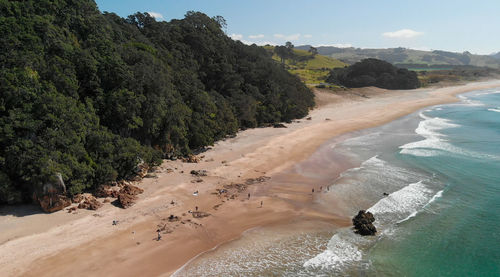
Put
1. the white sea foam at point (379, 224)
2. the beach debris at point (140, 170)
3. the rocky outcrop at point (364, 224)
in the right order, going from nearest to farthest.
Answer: the white sea foam at point (379, 224), the rocky outcrop at point (364, 224), the beach debris at point (140, 170)

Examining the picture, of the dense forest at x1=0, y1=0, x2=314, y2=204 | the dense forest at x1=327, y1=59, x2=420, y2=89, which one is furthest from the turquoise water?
the dense forest at x1=327, y1=59, x2=420, y2=89

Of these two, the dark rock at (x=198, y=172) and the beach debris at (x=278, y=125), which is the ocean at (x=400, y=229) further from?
the beach debris at (x=278, y=125)

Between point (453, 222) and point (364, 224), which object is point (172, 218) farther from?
point (453, 222)

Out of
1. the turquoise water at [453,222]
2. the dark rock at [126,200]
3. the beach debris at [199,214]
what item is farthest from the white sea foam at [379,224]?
the dark rock at [126,200]

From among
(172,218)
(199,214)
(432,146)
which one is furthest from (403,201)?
(432,146)

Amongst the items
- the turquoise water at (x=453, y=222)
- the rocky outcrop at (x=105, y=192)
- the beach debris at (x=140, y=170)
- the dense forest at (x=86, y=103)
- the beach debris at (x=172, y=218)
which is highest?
the dense forest at (x=86, y=103)

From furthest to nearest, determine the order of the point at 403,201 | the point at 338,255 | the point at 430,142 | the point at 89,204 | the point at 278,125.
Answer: the point at 278,125
the point at 430,142
the point at 403,201
the point at 89,204
the point at 338,255

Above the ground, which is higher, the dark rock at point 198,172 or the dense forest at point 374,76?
the dense forest at point 374,76
